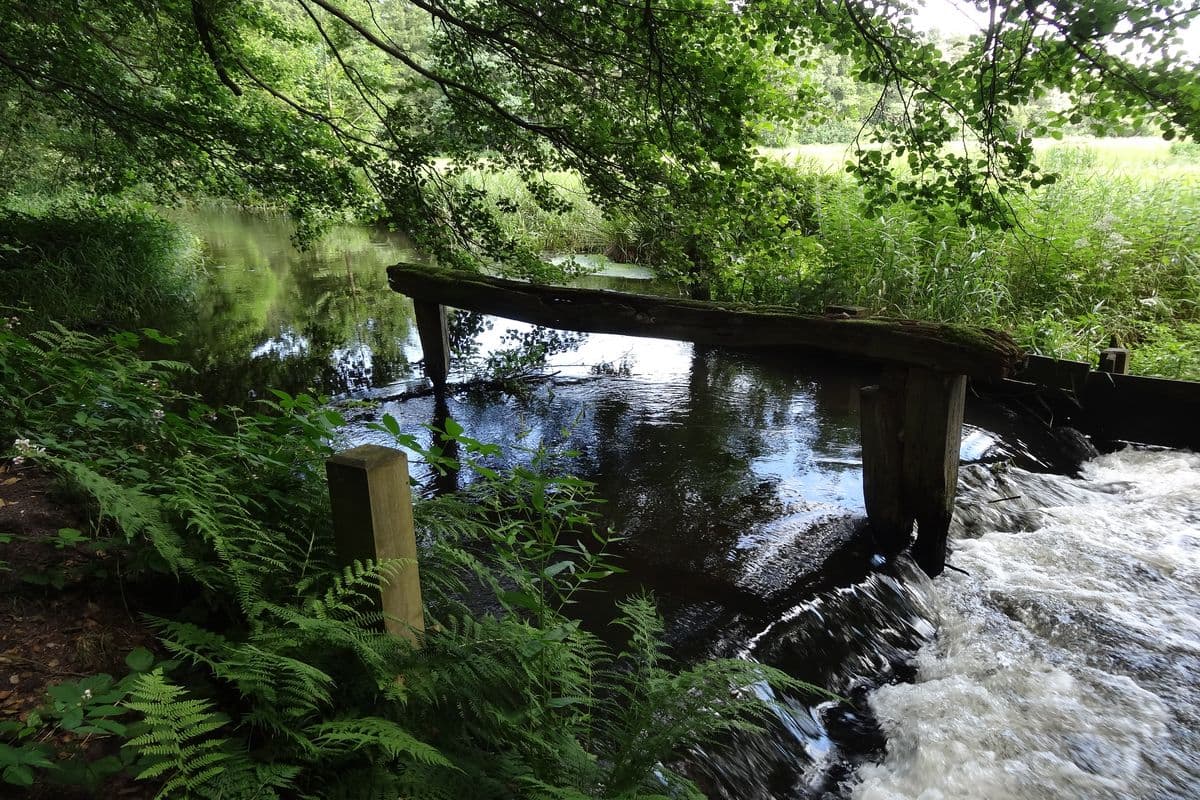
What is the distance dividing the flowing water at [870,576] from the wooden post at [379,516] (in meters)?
1.53

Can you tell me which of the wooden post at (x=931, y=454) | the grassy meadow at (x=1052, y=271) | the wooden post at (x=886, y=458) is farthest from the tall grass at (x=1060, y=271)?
the wooden post at (x=931, y=454)

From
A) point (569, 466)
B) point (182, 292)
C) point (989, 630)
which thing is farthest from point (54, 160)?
point (989, 630)

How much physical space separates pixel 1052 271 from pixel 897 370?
565 centimetres

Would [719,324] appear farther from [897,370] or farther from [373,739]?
[373,739]

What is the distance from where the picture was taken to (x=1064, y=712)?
10.6ft

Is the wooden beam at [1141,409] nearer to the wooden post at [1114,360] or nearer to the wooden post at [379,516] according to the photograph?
the wooden post at [1114,360]

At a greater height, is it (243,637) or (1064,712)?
(243,637)

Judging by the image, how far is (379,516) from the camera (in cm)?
182

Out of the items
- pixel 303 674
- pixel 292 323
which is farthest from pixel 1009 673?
pixel 292 323

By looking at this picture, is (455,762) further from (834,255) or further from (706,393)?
(834,255)

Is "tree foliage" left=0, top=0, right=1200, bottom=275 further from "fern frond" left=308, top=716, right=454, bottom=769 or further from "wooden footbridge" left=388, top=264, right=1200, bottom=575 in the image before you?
"fern frond" left=308, top=716, right=454, bottom=769

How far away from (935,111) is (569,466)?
141 inches

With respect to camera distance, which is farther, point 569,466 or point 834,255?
point 834,255

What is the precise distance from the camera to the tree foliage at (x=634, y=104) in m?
3.22
